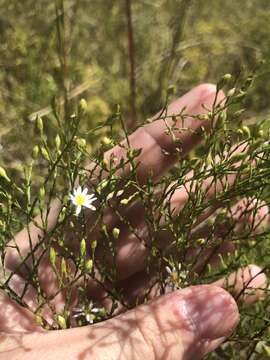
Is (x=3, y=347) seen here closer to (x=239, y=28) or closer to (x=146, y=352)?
(x=146, y=352)

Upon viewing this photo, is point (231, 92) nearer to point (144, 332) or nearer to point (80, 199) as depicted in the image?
point (80, 199)

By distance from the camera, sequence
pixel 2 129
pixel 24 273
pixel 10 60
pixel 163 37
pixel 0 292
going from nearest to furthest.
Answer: pixel 0 292, pixel 24 273, pixel 2 129, pixel 10 60, pixel 163 37

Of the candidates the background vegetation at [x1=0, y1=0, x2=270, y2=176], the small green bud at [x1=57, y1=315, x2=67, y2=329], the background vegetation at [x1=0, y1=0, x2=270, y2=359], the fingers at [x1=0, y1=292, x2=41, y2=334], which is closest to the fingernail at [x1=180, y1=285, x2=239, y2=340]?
the small green bud at [x1=57, y1=315, x2=67, y2=329]

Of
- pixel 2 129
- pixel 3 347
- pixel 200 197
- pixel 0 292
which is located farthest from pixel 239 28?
pixel 3 347

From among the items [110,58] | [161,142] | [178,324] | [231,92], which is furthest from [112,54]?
[178,324]

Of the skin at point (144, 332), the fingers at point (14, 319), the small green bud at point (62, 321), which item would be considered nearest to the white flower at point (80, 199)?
the skin at point (144, 332)

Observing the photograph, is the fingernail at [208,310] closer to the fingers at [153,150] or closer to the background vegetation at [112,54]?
the fingers at [153,150]

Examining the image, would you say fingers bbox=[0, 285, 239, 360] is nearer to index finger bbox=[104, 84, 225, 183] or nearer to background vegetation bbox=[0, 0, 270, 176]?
index finger bbox=[104, 84, 225, 183]
